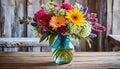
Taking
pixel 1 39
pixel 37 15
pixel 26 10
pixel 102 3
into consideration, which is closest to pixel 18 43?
pixel 1 39

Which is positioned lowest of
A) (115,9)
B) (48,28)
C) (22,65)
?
(22,65)

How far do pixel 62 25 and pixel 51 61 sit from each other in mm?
372

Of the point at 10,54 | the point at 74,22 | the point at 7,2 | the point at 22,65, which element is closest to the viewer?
the point at 74,22

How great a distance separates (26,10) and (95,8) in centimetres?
90

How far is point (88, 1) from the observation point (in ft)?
11.0

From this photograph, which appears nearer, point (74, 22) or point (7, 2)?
point (74, 22)

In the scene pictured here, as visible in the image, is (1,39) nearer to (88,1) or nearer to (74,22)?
(88,1)

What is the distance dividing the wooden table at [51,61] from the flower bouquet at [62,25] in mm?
86

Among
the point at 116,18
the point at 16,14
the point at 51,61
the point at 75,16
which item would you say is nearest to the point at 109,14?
the point at 116,18

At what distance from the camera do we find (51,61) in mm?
1896

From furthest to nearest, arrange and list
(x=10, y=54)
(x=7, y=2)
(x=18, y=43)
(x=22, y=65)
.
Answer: (x=7, y=2) < (x=18, y=43) < (x=10, y=54) < (x=22, y=65)

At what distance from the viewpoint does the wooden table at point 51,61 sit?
5.83 ft

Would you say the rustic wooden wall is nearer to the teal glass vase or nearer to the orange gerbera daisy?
Result: the teal glass vase

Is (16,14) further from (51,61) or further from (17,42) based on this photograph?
(51,61)
